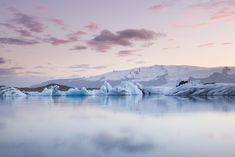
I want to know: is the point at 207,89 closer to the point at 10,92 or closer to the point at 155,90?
the point at 155,90

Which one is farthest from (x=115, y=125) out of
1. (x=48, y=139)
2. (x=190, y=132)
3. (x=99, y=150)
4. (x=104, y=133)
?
(x=99, y=150)

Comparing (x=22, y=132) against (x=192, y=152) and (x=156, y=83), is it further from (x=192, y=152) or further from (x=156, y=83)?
(x=156, y=83)

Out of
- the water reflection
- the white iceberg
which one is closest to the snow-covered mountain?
the white iceberg

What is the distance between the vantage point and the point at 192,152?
14.8 ft

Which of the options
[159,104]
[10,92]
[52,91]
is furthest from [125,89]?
[159,104]

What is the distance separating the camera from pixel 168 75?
66.2 metres

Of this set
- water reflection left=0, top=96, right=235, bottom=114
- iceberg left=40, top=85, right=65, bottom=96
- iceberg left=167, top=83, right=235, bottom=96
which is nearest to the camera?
water reflection left=0, top=96, right=235, bottom=114

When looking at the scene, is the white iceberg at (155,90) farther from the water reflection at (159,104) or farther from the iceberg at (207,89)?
the water reflection at (159,104)

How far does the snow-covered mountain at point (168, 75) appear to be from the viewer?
56.2 meters

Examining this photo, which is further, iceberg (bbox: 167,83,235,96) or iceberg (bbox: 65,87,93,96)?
iceberg (bbox: 65,87,93,96)

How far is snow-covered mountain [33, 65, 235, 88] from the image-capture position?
56181 mm

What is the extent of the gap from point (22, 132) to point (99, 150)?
268 centimetres

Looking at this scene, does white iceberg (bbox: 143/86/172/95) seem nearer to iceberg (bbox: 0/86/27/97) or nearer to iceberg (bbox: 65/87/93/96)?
iceberg (bbox: 65/87/93/96)

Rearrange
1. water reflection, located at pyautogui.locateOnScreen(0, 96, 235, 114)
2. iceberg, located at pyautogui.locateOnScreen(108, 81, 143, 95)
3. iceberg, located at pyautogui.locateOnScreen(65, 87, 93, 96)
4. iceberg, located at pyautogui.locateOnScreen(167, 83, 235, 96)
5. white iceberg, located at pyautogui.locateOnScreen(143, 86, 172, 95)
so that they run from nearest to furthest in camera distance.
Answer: water reflection, located at pyautogui.locateOnScreen(0, 96, 235, 114) < iceberg, located at pyautogui.locateOnScreen(167, 83, 235, 96) < iceberg, located at pyautogui.locateOnScreen(65, 87, 93, 96) < iceberg, located at pyautogui.locateOnScreen(108, 81, 143, 95) < white iceberg, located at pyautogui.locateOnScreen(143, 86, 172, 95)
